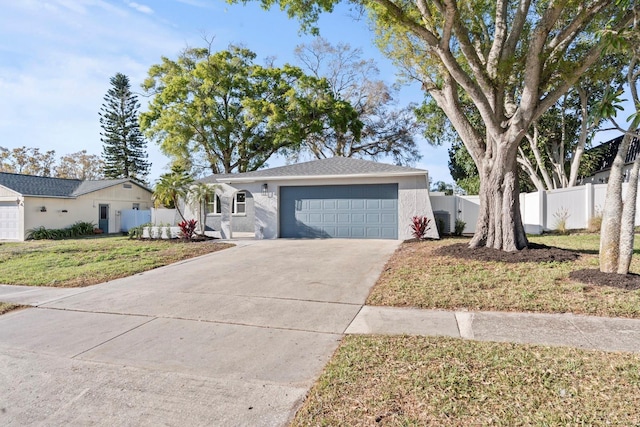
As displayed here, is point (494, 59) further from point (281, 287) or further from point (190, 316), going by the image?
point (190, 316)

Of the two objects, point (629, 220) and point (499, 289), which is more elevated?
point (629, 220)

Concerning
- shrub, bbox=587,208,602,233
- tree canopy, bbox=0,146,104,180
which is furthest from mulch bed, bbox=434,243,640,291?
tree canopy, bbox=0,146,104,180

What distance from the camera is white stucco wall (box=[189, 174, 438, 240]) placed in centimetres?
1355

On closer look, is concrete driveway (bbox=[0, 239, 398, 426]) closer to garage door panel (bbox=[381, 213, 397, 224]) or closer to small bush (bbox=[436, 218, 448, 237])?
garage door panel (bbox=[381, 213, 397, 224])

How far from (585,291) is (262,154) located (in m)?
24.1

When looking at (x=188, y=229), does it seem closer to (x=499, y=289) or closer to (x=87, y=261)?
(x=87, y=261)

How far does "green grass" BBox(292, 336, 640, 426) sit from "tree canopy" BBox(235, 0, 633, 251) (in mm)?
5452

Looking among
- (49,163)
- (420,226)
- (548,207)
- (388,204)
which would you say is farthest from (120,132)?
(548,207)

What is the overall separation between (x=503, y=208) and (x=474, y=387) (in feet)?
21.6

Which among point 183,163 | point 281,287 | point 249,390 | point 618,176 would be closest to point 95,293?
point 281,287

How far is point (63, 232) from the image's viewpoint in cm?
2009

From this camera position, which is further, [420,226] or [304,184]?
[304,184]

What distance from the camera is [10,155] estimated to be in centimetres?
3622

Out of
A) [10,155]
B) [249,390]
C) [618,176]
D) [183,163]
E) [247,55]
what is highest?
[247,55]
